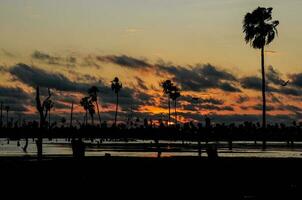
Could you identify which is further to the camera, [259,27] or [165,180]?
[259,27]

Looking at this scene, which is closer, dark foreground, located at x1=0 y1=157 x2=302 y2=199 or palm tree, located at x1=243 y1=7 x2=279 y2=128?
dark foreground, located at x1=0 y1=157 x2=302 y2=199

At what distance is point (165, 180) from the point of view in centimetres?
2719

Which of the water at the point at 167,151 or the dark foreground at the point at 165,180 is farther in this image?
the water at the point at 167,151

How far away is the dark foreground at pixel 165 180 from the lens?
2224 centimetres

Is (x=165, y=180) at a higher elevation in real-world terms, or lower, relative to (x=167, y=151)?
lower

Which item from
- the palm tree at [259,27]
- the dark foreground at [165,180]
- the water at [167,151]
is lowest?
the dark foreground at [165,180]

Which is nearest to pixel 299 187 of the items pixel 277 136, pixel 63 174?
pixel 63 174

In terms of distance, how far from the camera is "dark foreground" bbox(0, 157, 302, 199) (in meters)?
22.2

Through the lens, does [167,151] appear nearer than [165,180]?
No

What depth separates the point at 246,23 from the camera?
8000 cm

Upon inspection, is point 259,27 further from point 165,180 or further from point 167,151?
point 165,180

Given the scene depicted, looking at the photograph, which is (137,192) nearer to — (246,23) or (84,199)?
(84,199)

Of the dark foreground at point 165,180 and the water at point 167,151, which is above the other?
the water at point 167,151

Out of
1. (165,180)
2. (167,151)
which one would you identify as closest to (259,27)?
(167,151)
